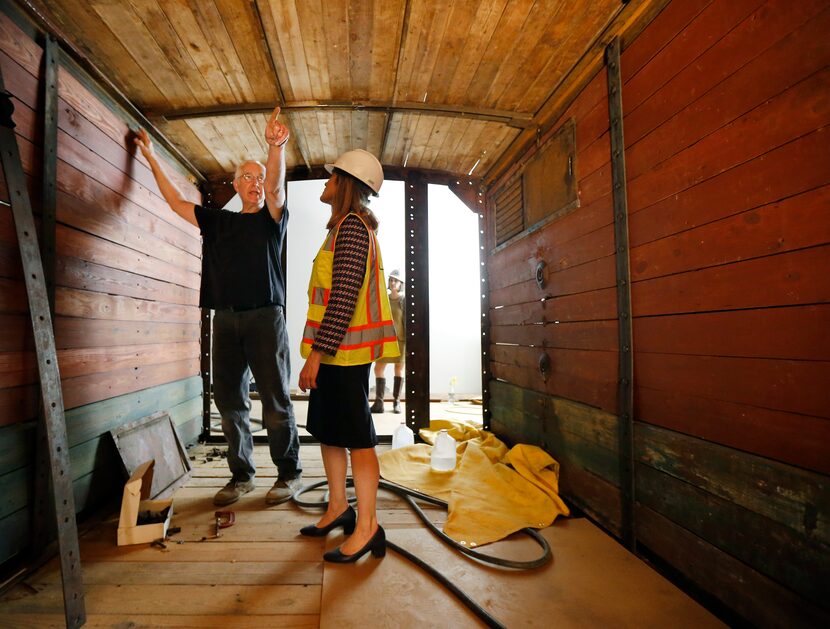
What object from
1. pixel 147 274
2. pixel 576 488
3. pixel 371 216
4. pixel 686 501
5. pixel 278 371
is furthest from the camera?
pixel 147 274

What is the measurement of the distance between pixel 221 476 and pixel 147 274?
1.41 m

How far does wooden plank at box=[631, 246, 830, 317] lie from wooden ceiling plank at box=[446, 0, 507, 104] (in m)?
1.38

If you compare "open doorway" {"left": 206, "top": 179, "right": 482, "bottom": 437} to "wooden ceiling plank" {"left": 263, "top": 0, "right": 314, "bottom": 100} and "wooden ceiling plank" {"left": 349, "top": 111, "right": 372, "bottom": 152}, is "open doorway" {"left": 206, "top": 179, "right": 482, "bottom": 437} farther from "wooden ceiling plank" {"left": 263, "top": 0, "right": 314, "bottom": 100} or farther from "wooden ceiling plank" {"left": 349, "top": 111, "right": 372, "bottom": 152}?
"wooden ceiling plank" {"left": 263, "top": 0, "right": 314, "bottom": 100}

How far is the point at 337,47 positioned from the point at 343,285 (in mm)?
1397

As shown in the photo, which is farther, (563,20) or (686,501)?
(563,20)

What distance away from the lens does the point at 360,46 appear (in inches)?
79.7

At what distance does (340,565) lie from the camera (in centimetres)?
155

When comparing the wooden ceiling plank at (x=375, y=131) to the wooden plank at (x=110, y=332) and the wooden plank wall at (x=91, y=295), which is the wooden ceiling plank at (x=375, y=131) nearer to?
the wooden plank wall at (x=91, y=295)

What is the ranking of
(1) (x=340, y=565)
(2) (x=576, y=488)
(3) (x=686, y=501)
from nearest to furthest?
(3) (x=686, y=501) < (1) (x=340, y=565) < (2) (x=576, y=488)

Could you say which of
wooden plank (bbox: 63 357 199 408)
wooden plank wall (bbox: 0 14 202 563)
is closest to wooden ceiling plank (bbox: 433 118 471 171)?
wooden plank wall (bbox: 0 14 202 563)

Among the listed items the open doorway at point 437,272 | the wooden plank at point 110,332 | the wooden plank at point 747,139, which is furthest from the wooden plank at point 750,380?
the open doorway at point 437,272

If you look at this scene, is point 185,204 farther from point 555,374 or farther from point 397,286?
point 397,286

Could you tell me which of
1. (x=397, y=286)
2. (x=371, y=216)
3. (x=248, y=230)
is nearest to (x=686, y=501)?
(x=371, y=216)

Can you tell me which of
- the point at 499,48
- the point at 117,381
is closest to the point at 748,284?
the point at 499,48
